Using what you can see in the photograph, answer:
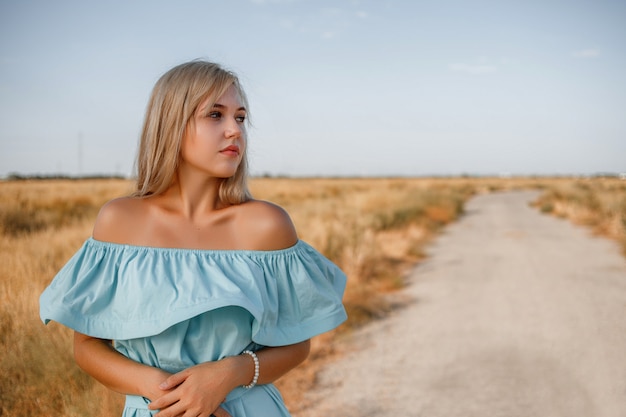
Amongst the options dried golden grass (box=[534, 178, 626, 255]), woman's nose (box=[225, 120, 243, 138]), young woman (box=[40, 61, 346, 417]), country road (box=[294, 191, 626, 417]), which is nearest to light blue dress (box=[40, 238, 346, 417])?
young woman (box=[40, 61, 346, 417])

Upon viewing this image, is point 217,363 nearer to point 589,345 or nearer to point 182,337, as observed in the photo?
point 182,337

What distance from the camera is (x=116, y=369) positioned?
163 centimetres

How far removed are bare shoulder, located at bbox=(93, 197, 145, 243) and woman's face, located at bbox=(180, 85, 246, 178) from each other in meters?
0.25

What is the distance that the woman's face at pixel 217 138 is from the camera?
1.71m

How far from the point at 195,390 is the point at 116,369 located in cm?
27

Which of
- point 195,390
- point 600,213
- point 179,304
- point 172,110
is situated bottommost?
point 600,213

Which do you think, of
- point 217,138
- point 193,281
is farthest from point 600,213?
point 193,281

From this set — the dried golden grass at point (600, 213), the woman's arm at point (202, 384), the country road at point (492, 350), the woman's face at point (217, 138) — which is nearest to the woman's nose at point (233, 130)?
the woman's face at point (217, 138)

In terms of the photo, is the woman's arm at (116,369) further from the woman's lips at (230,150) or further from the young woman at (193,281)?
the woman's lips at (230,150)

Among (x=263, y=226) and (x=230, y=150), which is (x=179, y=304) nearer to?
(x=263, y=226)

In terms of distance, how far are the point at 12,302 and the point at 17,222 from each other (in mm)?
4750

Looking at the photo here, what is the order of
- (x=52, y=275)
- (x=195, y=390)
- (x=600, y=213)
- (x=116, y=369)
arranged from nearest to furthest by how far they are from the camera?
(x=195, y=390) < (x=116, y=369) < (x=52, y=275) < (x=600, y=213)

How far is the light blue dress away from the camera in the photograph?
5.18ft

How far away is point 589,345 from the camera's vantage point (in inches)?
228
